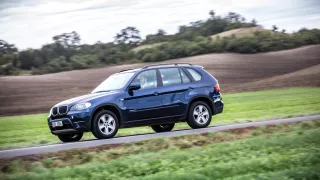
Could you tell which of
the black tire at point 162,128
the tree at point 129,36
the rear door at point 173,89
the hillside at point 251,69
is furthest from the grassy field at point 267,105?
the tree at point 129,36

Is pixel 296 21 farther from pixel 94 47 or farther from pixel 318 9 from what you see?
pixel 94 47

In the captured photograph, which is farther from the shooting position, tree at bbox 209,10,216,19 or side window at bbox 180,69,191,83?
tree at bbox 209,10,216,19

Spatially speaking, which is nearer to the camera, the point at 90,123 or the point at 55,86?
the point at 90,123

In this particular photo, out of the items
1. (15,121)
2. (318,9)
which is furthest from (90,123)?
(318,9)

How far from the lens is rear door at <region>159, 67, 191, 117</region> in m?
12.5

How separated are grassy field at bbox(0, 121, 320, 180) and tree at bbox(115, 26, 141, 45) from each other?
3.29m

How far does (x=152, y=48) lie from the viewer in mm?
14570

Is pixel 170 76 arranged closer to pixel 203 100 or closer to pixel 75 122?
pixel 203 100

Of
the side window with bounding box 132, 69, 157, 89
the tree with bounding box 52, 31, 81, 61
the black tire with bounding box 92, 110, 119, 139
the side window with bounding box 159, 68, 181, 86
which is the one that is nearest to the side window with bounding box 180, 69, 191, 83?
the side window with bounding box 159, 68, 181, 86

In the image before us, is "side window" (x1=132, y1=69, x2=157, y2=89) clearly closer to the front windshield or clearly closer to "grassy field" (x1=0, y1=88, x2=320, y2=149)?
the front windshield

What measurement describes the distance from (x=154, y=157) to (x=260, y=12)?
293 inches

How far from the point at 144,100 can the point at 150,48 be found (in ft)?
8.89

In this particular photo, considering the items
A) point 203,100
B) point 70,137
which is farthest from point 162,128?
point 70,137

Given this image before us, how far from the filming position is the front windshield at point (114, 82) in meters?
12.2
